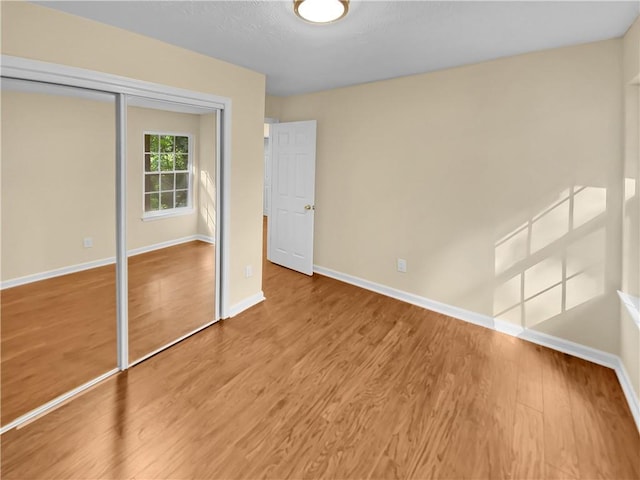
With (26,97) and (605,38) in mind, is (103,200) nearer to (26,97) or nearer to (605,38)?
(26,97)

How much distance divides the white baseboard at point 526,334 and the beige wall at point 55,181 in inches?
110

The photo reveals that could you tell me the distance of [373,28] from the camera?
90.8 inches

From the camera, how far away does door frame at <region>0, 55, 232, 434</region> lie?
78.4 inches

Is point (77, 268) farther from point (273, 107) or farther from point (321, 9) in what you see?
point (273, 107)

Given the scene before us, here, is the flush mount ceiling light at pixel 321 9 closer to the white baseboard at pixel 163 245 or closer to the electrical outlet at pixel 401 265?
the white baseboard at pixel 163 245

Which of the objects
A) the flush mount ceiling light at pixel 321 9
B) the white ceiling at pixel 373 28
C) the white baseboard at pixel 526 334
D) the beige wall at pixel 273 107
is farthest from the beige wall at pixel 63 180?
the white baseboard at pixel 526 334

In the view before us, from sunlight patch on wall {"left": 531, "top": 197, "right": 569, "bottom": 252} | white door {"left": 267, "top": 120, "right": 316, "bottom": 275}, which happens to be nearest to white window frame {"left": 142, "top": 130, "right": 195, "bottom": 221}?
white door {"left": 267, "top": 120, "right": 316, "bottom": 275}

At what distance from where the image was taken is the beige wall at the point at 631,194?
2299 millimetres

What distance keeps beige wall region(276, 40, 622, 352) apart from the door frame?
1.63 meters

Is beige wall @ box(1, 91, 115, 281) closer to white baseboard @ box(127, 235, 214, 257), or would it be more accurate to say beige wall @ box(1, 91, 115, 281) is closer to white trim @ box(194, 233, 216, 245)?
white baseboard @ box(127, 235, 214, 257)

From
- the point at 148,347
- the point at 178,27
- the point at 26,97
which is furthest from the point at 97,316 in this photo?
the point at 178,27

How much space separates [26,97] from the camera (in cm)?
197

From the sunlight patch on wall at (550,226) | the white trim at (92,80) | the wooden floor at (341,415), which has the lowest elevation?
the wooden floor at (341,415)

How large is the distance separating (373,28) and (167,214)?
6.67 ft
